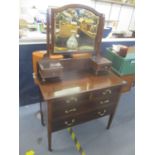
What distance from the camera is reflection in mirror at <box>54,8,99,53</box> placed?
1.31m

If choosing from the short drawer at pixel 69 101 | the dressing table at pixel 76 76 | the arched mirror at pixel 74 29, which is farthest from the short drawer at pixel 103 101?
the arched mirror at pixel 74 29

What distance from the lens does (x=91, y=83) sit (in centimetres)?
133

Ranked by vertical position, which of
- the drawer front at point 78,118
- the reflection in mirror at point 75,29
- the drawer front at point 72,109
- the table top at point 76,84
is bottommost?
the drawer front at point 78,118

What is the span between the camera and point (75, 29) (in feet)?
4.57

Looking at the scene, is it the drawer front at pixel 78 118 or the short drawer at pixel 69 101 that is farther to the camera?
the drawer front at pixel 78 118

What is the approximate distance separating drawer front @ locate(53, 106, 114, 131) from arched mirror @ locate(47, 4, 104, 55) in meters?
0.59

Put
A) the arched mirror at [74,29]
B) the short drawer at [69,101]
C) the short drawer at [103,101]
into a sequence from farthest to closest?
the short drawer at [103,101] → the arched mirror at [74,29] → the short drawer at [69,101]

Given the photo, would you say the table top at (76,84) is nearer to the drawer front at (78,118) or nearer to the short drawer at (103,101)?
the short drawer at (103,101)

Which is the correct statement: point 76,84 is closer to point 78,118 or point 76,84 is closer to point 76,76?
point 76,76

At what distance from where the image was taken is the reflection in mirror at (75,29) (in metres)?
1.31

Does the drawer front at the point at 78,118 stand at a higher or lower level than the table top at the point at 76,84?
lower

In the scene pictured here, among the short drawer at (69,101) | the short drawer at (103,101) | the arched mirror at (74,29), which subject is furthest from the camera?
the short drawer at (103,101)

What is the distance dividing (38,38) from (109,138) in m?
1.35
